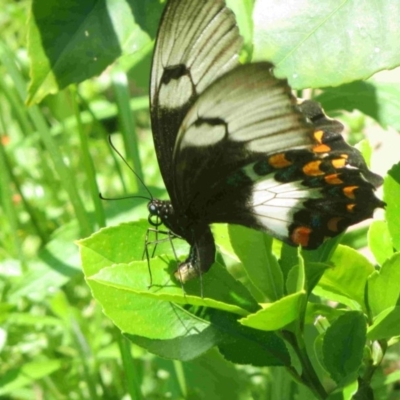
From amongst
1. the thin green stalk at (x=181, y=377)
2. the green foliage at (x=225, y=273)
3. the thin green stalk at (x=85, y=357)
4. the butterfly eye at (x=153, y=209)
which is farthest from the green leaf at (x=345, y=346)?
the thin green stalk at (x=85, y=357)

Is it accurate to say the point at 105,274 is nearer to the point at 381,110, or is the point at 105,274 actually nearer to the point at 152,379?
the point at 381,110

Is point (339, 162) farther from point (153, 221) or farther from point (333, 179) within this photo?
point (153, 221)

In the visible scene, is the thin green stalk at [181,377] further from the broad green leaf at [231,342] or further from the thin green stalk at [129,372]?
the broad green leaf at [231,342]

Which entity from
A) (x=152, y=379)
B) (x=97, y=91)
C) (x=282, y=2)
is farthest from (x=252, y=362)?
(x=97, y=91)

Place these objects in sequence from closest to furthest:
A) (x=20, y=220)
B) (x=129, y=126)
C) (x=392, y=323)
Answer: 1. (x=392, y=323)
2. (x=129, y=126)
3. (x=20, y=220)

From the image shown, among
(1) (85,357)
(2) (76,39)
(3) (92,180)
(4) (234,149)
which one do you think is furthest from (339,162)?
(1) (85,357)

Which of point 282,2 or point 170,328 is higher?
point 282,2

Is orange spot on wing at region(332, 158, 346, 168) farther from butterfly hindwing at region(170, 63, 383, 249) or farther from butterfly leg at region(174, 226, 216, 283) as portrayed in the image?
butterfly leg at region(174, 226, 216, 283)

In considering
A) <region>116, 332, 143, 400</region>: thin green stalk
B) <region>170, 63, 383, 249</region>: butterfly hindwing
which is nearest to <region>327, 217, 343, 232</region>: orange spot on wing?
<region>170, 63, 383, 249</region>: butterfly hindwing
